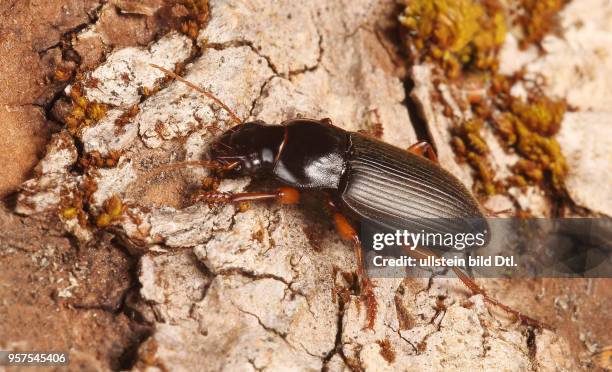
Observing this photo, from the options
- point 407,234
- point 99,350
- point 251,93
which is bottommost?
point 99,350

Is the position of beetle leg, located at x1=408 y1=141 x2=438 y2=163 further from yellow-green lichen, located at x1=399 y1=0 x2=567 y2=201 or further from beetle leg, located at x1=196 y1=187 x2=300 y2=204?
beetle leg, located at x1=196 y1=187 x2=300 y2=204

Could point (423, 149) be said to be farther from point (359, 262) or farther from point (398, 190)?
point (359, 262)

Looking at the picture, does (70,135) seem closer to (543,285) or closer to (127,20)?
(127,20)

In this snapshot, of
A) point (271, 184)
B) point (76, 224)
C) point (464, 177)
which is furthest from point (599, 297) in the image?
point (76, 224)

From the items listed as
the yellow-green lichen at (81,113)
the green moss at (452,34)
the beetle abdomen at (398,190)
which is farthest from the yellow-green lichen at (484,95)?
the yellow-green lichen at (81,113)

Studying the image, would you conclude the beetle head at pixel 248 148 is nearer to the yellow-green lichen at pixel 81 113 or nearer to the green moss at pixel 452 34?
the yellow-green lichen at pixel 81 113

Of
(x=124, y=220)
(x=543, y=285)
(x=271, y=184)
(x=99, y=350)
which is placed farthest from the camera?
(x=543, y=285)

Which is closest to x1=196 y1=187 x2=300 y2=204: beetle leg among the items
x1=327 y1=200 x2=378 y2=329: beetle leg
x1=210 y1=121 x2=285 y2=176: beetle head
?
x1=210 y1=121 x2=285 y2=176: beetle head
